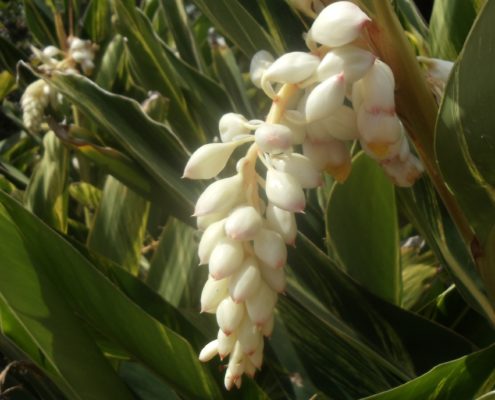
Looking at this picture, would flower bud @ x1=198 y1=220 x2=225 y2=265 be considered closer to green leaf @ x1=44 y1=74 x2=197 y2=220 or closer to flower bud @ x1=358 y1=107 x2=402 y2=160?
flower bud @ x1=358 y1=107 x2=402 y2=160

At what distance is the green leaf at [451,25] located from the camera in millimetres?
999

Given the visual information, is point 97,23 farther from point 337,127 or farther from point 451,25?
point 337,127

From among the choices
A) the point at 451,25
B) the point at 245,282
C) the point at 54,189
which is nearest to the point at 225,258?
the point at 245,282

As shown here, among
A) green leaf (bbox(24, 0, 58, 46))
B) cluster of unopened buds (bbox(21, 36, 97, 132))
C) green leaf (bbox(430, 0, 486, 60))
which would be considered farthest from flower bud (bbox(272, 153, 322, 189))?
green leaf (bbox(24, 0, 58, 46))

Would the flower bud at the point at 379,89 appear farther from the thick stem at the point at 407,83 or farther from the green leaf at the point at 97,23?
the green leaf at the point at 97,23

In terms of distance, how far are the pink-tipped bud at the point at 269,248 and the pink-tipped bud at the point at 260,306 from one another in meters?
0.02

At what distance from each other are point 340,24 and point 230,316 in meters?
0.21

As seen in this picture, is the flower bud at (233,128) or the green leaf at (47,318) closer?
the flower bud at (233,128)

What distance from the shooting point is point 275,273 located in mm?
567

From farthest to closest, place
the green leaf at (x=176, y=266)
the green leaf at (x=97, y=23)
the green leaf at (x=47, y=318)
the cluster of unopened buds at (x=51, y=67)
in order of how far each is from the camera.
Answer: the green leaf at (x=97, y=23) < the cluster of unopened buds at (x=51, y=67) < the green leaf at (x=176, y=266) < the green leaf at (x=47, y=318)

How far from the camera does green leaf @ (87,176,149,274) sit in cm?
120

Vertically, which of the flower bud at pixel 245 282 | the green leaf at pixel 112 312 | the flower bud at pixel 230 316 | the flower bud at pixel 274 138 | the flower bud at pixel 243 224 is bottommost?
the green leaf at pixel 112 312

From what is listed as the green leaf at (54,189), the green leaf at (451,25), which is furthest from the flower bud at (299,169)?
the green leaf at (54,189)

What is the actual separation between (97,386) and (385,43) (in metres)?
0.43
